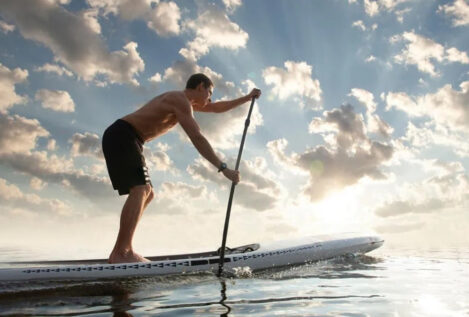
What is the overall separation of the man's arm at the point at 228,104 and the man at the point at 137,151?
1481mm

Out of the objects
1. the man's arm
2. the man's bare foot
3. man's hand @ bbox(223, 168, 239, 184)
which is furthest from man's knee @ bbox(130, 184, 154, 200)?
the man's arm

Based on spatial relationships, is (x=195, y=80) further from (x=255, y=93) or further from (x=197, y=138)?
(x=255, y=93)

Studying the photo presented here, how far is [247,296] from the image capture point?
369 cm

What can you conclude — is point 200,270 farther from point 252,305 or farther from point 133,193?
point 252,305

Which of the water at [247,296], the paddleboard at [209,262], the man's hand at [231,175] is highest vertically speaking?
the man's hand at [231,175]

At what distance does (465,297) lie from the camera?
391cm

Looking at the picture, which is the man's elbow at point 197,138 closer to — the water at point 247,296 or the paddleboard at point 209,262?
the paddleboard at point 209,262

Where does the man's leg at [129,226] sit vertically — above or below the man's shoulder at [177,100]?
below

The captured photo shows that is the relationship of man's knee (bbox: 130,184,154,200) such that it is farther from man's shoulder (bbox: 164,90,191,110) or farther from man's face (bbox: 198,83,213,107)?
man's face (bbox: 198,83,213,107)

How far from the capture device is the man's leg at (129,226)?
5.03 meters

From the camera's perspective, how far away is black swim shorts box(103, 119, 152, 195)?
531 cm

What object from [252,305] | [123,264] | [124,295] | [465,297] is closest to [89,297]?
[124,295]

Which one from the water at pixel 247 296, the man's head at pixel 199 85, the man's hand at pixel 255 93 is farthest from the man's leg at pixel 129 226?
the man's hand at pixel 255 93

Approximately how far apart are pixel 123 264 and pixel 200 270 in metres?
1.13
